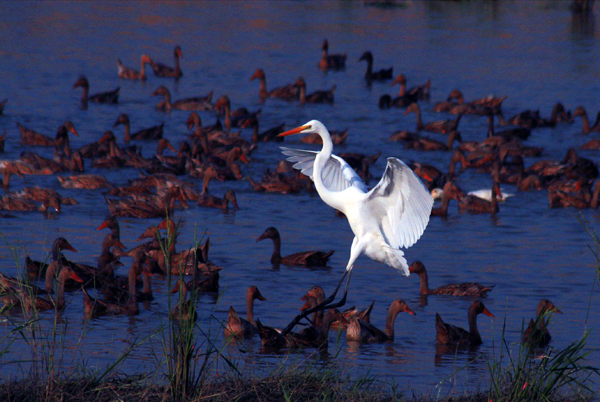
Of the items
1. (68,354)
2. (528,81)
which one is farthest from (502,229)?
(528,81)

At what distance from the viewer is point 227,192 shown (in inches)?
506

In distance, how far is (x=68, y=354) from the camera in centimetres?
703

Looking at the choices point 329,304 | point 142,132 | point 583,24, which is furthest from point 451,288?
point 583,24

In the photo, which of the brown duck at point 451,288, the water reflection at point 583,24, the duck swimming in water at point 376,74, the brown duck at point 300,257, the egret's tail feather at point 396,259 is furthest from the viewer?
the water reflection at point 583,24

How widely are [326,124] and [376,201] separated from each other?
11834 mm

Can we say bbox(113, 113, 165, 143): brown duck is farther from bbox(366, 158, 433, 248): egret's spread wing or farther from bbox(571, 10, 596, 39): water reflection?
bbox(571, 10, 596, 39): water reflection

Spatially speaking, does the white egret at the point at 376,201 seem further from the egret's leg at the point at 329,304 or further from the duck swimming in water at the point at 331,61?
the duck swimming in water at the point at 331,61

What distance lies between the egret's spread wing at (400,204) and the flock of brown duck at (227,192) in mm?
809

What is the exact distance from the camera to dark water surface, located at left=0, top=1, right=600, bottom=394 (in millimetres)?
8312

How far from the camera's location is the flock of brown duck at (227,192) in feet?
26.8

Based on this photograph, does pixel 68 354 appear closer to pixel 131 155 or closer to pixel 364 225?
pixel 364 225

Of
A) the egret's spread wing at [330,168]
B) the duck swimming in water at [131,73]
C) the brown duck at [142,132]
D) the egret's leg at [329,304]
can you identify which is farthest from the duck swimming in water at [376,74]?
the egret's leg at [329,304]

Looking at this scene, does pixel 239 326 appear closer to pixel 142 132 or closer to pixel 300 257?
pixel 300 257

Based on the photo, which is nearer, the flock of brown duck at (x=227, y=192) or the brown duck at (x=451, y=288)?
the flock of brown duck at (x=227, y=192)
